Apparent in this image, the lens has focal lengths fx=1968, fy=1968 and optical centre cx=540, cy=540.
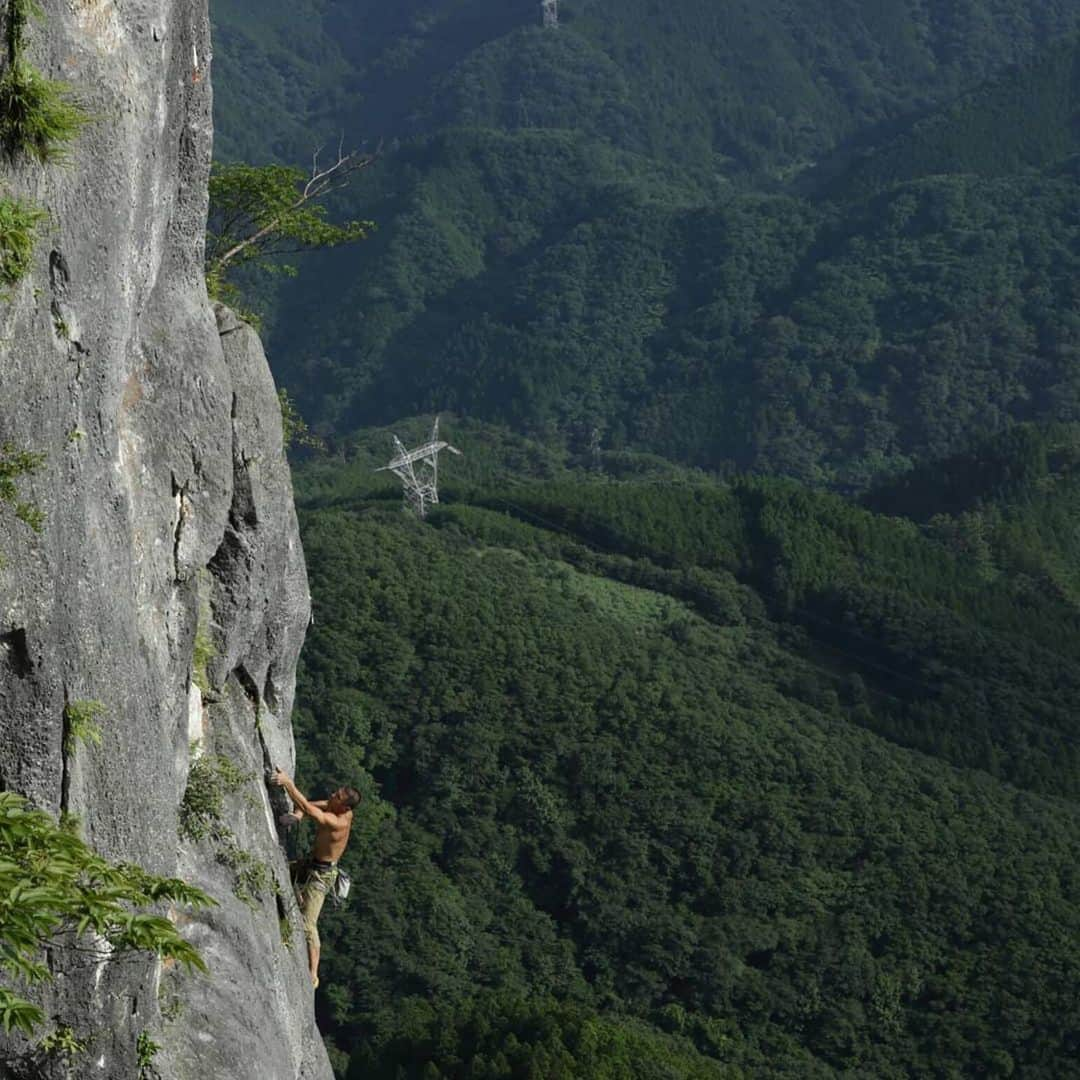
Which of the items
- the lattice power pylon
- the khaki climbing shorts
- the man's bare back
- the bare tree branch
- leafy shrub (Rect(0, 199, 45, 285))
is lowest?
the khaki climbing shorts

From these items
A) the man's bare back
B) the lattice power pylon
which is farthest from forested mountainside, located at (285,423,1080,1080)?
the man's bare back

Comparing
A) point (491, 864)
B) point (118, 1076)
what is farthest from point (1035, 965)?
point (118, 1076)

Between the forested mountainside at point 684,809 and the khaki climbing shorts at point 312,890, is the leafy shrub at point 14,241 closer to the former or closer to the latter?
the khaki climbing shorts at point 312,890

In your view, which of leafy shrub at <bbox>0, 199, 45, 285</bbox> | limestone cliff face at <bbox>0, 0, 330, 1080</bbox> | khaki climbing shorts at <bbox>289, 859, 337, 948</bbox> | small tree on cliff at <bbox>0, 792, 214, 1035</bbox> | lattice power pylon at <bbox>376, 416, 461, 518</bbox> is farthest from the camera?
lattice power pylon at <bbox>376, 416, 461, 518</bbox>

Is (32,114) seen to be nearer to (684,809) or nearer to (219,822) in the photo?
(219,822)

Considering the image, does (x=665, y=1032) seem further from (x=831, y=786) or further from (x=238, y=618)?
(x=238, y=618)

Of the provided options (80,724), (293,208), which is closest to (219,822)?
(80,724)

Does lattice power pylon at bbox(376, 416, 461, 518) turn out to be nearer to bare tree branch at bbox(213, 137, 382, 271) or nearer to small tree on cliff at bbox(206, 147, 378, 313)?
small tree on cliff at bbox(206, 147, 378, 313)

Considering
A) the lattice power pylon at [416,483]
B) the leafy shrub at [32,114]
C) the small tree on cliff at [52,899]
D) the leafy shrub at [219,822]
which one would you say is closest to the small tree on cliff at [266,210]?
the leafy shrub at [219,822]
